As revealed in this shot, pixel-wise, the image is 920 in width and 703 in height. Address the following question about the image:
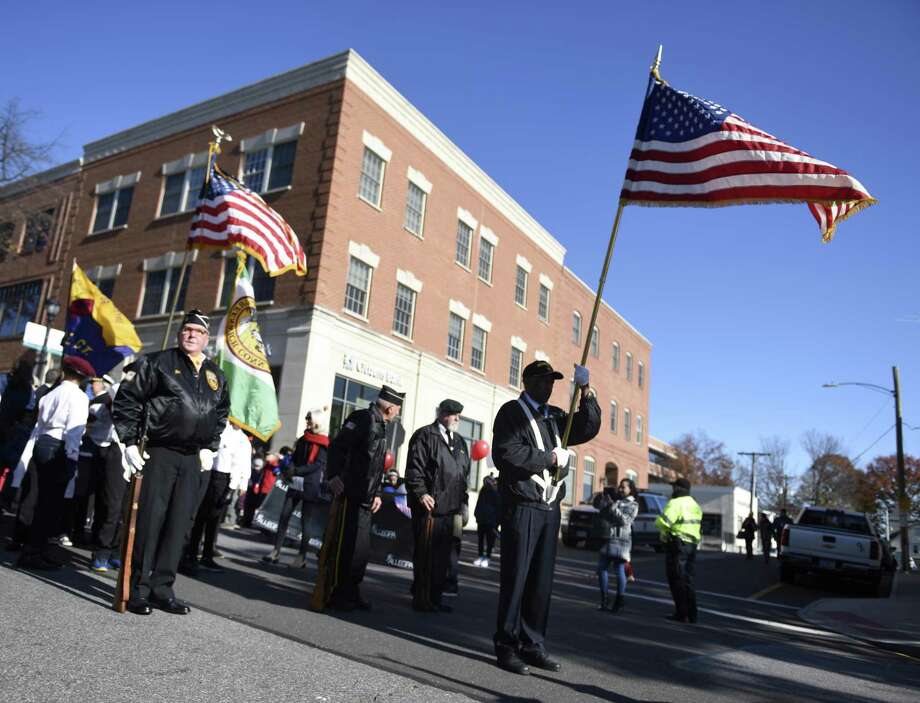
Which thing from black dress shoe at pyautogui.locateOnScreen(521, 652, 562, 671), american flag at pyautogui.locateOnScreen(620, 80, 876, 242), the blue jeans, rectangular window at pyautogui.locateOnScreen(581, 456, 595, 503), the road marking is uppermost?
american flag at pyautogui.locateOnScreen(620, 80, 876, 242)

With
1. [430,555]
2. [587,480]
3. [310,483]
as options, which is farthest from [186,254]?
[587,480]

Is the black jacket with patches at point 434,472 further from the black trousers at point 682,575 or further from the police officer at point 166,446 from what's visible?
the black trousers at point 682,575

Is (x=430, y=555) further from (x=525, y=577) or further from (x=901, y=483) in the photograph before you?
(x=901, y=483)

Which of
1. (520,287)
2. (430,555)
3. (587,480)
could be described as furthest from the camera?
(587,480)

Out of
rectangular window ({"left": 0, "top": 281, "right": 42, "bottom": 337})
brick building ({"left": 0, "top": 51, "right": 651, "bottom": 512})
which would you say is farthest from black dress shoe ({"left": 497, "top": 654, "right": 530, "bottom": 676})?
rectangular window ({"left": 0, "top": 281, "right": 42, "bottom": 337})

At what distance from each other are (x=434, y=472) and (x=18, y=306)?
1118 inches

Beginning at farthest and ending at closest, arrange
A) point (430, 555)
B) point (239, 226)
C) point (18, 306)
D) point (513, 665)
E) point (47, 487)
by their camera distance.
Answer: point (18, 306)
point (239, 226)
point (430, 555)
point (47, 487)
point (513, 665)

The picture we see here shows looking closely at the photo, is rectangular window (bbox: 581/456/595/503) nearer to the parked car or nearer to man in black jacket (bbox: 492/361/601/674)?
the parked car

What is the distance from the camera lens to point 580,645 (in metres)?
6.10

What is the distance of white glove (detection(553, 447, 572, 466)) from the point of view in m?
5.02

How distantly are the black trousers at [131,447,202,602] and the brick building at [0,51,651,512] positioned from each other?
11026mm

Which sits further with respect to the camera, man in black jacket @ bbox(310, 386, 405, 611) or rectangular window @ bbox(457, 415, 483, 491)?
rectangular window @ bbox(457, 415, 483, 491)

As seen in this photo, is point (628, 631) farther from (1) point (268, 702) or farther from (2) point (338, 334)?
(2) point (338, 334)

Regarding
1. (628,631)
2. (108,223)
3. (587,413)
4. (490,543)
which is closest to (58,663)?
(587,413)
